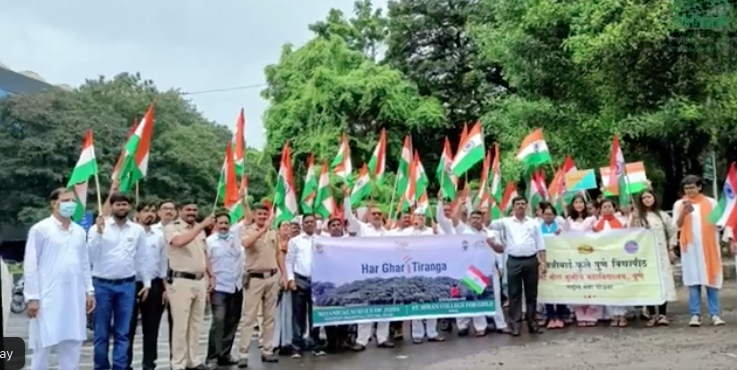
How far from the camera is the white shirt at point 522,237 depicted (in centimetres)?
998

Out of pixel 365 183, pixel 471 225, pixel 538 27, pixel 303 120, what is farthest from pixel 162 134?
pixel 471 225

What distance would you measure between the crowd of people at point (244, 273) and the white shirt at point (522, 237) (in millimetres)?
18

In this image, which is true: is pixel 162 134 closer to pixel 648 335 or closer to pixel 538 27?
pixel 538 27

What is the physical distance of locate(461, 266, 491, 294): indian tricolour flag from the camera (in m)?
10.1

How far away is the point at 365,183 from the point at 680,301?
18.5 feet

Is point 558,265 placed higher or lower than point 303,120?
lower

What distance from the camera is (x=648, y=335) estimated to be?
927 cm

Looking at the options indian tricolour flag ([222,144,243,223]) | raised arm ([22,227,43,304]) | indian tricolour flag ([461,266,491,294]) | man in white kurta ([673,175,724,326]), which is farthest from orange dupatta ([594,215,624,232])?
raised arm ([22,227,43,304])

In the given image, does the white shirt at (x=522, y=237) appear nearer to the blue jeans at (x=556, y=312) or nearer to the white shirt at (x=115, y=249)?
the blue jeans at (x=556, y=312)

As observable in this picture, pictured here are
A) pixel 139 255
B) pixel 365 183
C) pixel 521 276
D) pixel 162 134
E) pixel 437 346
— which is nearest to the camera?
pixel 139 255

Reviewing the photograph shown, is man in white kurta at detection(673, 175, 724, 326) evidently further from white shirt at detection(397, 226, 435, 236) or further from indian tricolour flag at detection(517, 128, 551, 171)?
white shirt at detection(397, 226, 435, 236)

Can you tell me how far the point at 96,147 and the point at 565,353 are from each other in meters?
30.7

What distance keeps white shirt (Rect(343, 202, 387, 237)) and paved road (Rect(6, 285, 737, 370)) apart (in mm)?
1569

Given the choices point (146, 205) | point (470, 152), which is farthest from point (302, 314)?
point (470, 152)
